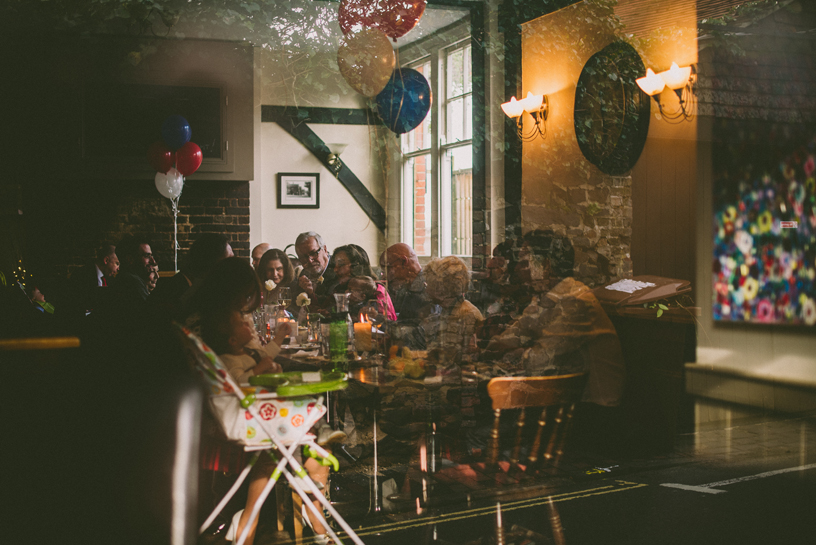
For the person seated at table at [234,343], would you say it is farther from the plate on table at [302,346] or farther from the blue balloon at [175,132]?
the blue balloon at [175,132]

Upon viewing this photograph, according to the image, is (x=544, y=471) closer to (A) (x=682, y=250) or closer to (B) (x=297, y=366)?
(B) (x=297, y=366)

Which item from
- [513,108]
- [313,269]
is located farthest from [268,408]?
[513,108]

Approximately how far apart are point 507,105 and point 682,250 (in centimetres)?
211

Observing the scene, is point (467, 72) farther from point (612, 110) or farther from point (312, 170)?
point (312, 170)

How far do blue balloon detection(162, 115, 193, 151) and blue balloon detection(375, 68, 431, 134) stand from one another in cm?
207

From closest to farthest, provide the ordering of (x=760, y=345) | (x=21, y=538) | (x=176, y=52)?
(x=21, y=538) < (x=760, y=345) < (x=176, y=52)

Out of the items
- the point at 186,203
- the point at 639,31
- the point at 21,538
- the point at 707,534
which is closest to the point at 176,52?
the point at 186,203

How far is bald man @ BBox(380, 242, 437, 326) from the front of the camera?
418 cm

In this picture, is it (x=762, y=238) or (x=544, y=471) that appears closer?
(x=544, y=471)

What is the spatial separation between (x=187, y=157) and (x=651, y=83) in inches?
160

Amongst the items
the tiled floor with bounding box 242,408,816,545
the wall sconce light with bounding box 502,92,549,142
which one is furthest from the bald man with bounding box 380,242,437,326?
the wall sconce light with bounding box 502,92,549,142

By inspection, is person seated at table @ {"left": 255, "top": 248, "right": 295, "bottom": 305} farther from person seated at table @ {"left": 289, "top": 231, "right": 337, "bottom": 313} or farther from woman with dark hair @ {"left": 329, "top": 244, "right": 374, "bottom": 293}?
woman with dark hair @ {"left": 329, "top": 244, "right": 374, "bottom": 293}

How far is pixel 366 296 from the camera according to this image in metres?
4.18

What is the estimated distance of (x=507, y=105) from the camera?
5941 millimetres
